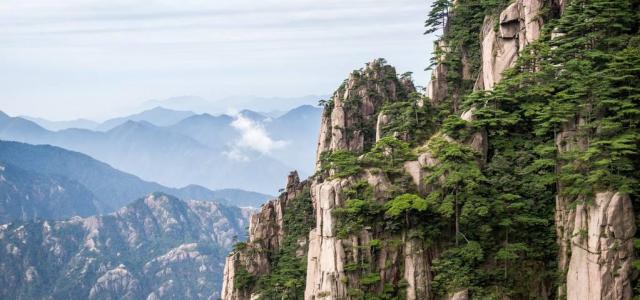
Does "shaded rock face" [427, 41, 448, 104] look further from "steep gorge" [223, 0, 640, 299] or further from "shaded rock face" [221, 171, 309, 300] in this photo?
"shaded rock face" [221, 171, 309, 300]

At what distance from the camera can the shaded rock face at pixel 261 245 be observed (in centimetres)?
7806

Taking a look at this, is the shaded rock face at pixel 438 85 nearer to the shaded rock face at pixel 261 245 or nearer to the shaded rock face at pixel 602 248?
the shaded rock face at pixel 261 245

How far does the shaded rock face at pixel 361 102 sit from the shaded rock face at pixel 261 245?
349 inches

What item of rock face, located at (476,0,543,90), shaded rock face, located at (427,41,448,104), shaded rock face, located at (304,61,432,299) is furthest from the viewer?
shaded rock face, located at (427,41,448,104)

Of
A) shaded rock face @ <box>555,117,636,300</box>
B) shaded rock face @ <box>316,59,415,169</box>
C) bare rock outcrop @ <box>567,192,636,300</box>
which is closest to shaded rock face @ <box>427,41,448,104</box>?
shaded rock face @ <box>316,59,415,169</box>

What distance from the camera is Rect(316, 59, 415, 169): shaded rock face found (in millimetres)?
79250

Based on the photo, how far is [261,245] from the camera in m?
80.1

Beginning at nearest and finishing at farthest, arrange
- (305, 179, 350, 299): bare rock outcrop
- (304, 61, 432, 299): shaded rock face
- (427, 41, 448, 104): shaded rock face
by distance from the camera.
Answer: (304, 61, 432, 299): shaded rock face
(305, 179, 350, 299): bare rock outcrop
(427, 41, 448, 104): shaded rock face

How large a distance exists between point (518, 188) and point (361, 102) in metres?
40.1

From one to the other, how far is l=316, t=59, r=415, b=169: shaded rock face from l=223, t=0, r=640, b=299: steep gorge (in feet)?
88.5

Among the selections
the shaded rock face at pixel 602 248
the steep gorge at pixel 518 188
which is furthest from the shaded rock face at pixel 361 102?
the shaded rock face at pixel 602 248

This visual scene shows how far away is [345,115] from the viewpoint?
80.1 m

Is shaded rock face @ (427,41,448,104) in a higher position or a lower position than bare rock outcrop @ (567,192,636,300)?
higher

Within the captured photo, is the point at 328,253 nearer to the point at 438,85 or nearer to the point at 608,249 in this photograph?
the point at 608,249
